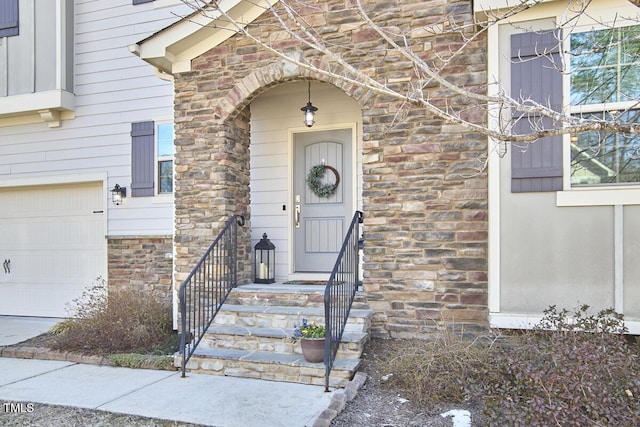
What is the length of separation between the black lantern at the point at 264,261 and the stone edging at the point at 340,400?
2394mm

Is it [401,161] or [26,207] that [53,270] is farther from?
[401,161]

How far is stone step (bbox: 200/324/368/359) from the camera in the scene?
175 inches

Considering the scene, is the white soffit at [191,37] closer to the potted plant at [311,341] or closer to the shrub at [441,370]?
the potted plant at [311,341]

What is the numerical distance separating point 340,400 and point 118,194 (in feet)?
17.7

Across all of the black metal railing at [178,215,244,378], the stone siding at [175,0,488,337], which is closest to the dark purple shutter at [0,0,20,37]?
the stone siding at [175,0,488,337]

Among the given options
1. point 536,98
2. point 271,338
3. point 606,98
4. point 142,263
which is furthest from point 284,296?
point 606,98

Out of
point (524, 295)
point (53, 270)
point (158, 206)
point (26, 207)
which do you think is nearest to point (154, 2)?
point (158, 206)

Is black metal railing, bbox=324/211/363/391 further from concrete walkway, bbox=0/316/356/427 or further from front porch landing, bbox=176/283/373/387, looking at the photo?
concrete walkway, bbox=0/316/356/427

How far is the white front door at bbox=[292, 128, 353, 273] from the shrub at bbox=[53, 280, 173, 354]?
1960 millimetres

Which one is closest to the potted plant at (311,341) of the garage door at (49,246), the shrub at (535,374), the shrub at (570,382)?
→ the shrub at (535,374)

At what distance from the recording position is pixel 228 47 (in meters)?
5.63

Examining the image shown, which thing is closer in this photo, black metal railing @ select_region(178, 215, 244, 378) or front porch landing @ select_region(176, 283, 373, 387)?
front porch landing @ select_region(176, 283, 373, 387)

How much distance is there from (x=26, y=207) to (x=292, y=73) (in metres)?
Answer: 6.02

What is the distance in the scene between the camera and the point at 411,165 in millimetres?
4945
